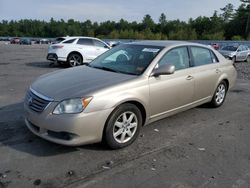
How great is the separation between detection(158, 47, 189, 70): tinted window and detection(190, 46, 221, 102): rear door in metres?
0.21

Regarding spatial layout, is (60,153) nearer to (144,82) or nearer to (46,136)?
(46,136)

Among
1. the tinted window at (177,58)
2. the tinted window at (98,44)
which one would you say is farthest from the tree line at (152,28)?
the tinted window at (177,58)

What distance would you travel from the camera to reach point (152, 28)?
119000 millimetres

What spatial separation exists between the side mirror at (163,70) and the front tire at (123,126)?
2.25 ft

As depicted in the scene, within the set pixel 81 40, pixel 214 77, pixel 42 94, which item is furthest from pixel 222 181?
pixel 81 40

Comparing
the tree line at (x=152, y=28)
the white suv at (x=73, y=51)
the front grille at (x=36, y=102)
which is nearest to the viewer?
the front grille at (x=36, y=102)

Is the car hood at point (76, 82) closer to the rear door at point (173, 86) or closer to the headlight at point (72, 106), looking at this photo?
the headlight at point (72, 106)

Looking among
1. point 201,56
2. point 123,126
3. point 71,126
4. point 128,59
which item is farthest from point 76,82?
point 201,56

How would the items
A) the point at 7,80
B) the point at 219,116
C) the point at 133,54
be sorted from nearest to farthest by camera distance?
1. the point at 133,54
2. the point at 219,116
3. the point at 7,80

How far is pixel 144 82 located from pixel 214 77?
2.28 meters

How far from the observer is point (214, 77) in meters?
5.95

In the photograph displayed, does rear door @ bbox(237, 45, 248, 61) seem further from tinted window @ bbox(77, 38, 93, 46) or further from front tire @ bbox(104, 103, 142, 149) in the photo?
front tire @ bbox(104, 103, 142, 149)

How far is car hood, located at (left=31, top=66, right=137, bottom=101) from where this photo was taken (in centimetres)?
380

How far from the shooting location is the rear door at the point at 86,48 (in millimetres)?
13766
